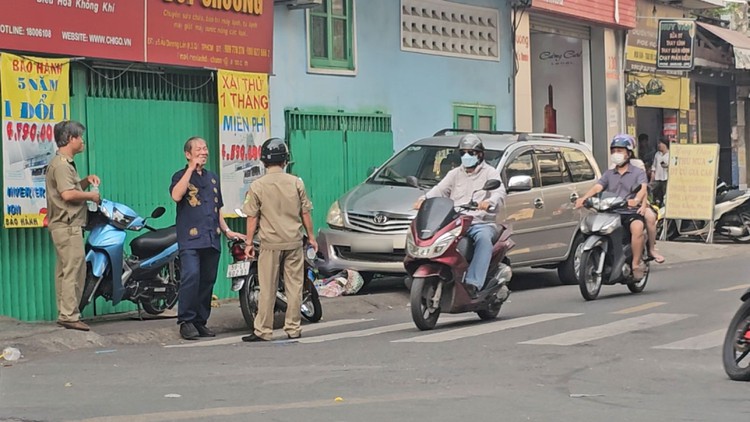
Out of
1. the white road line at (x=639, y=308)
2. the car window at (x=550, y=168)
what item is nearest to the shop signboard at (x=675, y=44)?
the car window at (x=550, y=168)

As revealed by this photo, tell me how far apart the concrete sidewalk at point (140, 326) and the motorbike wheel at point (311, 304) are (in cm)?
60

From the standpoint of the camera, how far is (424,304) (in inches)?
440

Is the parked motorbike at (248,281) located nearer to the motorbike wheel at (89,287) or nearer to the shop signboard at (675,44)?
the motorbike wheel at (89,287)

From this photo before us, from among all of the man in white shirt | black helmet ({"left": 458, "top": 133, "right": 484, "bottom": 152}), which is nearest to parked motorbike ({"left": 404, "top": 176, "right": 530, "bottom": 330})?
black helmet ({"left": 458, "top": 133, "right": 484, "bottom": 152})

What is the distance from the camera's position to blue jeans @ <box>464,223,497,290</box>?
37.2ft

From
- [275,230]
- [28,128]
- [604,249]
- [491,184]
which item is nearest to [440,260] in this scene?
[491,184]

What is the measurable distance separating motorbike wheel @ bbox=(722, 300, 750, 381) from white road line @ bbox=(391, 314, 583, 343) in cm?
274

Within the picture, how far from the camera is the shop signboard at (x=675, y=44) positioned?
25719 millimetres

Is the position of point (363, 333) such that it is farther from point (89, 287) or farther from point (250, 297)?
point (89, 287)

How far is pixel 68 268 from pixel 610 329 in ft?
15.8

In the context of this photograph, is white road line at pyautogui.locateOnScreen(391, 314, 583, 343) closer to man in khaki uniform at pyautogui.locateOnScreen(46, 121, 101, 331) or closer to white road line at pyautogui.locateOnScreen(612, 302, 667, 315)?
white road line at pyautogui.locateOnScreen(612, 302, 667, 315)

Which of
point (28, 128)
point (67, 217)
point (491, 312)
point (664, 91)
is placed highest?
point (664, 91)

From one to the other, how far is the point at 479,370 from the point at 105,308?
18.9 ft

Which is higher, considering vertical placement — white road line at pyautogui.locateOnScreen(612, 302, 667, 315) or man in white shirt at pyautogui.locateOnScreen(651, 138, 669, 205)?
man in white shirt at pyautogui.locateOnScreen(651, 138, 669, 205)
